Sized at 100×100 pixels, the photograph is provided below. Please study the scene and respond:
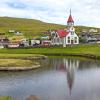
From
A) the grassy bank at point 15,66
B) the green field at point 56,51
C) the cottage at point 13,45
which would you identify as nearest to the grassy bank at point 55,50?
the green field at point 56,51

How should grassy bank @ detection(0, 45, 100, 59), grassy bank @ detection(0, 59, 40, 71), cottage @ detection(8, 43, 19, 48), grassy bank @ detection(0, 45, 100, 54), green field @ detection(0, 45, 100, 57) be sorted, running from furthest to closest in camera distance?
1. cottage @ detection(8, 43, 19, 48)
2. grassy bank @ detection(0, 45, 100, 54)
3. green field @ detection(0, 45, 100, 57)
4. grassy bank @ detection(0, 45, 100, 59)
5. grassy bank @ detection(0, 59, 40, 71)

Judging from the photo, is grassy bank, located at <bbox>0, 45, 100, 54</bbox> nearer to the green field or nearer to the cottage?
the green field

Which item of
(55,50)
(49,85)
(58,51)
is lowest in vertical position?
(49,85)

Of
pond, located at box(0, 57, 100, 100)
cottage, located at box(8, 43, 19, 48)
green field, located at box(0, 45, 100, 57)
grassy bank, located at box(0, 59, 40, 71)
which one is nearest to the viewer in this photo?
pond, located at box(0, 57, 100, 100)

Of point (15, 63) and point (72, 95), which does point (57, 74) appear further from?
point (72, 95)

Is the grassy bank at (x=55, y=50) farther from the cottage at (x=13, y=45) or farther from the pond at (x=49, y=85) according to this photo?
the pond at (x=49, y=85)

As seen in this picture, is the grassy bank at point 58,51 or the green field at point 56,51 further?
the green field at point 56,51

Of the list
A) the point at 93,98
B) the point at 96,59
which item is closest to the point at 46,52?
the point at 96,59

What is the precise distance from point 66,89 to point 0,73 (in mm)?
27563

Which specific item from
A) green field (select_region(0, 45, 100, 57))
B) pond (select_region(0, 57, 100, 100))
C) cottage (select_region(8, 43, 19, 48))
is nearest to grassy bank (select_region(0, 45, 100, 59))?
green field (select_region(0, 45, 100, 57))

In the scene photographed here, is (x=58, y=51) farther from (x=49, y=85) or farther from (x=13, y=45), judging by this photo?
(x=49, y=85)

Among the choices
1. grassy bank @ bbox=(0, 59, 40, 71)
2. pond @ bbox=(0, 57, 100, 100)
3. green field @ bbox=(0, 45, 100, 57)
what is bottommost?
pond @ bbox=(0, 57, 100, 100)

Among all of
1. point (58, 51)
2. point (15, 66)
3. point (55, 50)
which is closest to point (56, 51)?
point (58, 51)

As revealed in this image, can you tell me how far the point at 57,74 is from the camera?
8969 cm
